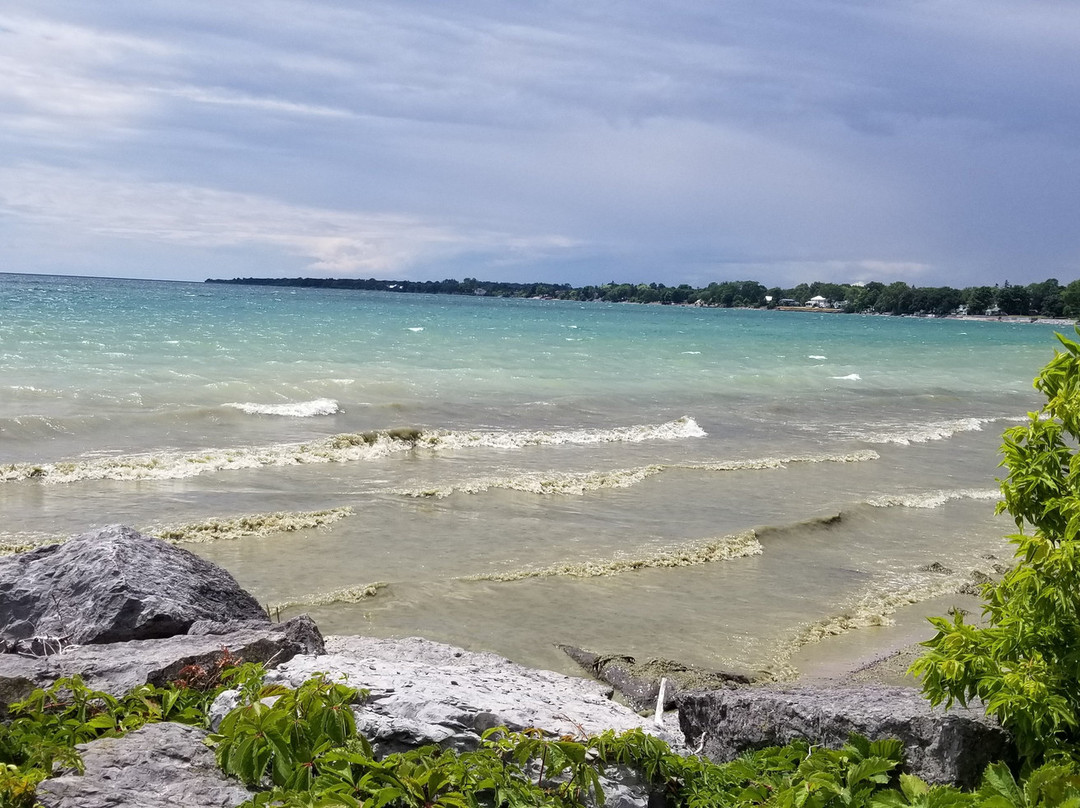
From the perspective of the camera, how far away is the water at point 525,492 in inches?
327

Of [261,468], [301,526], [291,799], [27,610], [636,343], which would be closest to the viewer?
[291,799]

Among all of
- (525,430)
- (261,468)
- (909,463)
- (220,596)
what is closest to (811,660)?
(220,596)

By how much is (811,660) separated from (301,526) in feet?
20.6

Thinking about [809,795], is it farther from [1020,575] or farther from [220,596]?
[220,596]

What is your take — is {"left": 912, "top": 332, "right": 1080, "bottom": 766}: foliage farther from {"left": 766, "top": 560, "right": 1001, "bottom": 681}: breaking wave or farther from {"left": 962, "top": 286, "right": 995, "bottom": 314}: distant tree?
{"left": 962, "top": 286, "right": 995, "bottom": 314}: distant tree

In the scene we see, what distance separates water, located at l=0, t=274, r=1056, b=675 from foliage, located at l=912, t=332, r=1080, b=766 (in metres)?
3.70

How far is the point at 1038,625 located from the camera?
3410 millimetres

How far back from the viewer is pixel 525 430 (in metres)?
20.1

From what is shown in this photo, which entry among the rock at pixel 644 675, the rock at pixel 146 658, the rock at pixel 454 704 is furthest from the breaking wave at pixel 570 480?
the rock at pixel 454 704

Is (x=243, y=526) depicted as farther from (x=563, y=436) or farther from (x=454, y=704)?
(x=563, y=436)

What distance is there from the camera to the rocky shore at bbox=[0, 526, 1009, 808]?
325 cm

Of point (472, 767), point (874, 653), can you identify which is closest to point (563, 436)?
point (874, 653)

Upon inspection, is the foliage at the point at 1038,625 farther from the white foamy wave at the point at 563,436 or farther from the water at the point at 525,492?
the white foamy wave at the point at 563,436

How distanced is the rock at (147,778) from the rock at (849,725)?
2137mm
